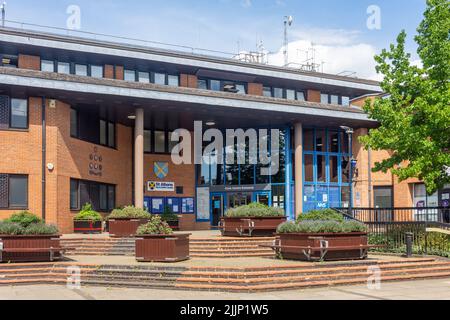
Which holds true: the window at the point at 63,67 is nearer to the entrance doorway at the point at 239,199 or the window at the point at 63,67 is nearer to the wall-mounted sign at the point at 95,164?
the wall-mounted sign at the point at 95,164

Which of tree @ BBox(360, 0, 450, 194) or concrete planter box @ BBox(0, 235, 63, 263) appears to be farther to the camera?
tree @ BBox(360, 0, 450, 194)

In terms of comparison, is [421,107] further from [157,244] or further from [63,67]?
[63,67]

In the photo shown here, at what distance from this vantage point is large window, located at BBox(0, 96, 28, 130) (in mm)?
23969

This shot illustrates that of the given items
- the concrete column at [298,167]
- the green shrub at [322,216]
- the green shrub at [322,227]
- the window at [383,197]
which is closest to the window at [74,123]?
the concrete column at [298,167]

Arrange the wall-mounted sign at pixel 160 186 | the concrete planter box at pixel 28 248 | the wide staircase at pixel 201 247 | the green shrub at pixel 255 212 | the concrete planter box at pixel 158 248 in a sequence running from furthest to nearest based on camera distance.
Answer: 1. the wall-mounted sign at pixel 160 186
2. the green shrub at pixel 255 212
3. the wide staircase at pixel 201 247
4. the concrete planter box at pixel 28 248
5. the concrete planter box at pixel 158 248

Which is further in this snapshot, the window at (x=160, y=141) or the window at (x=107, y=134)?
the window at (x=160, y=141)

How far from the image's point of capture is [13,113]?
956 inches

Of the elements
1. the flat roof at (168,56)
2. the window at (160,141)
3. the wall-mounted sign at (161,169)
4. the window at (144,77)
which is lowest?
the wall-mounted sign at (161,169)

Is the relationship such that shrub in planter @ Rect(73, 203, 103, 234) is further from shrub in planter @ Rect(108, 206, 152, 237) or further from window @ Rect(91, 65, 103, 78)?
window @ Rect(91, 65, 103, 78)

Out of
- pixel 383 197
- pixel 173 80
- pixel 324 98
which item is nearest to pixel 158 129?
pixel 173 80

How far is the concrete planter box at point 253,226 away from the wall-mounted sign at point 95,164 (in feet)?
30.4

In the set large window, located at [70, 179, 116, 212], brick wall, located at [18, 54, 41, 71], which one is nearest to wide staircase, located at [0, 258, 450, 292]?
large window, located at [70, 179, 116, 212]

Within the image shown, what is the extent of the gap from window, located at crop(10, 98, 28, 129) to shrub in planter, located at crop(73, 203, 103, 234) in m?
4.66

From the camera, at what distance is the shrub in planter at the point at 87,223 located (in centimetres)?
2531
